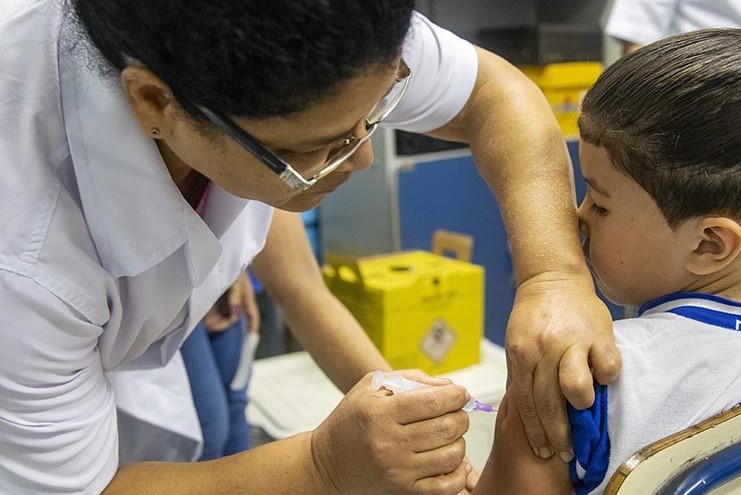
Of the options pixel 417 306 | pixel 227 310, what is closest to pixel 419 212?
pixel 417 306

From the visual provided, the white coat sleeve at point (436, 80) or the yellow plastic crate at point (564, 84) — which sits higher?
the white coat sleeve at point (436, 80)

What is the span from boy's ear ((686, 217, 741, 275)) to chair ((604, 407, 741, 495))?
0.19 metres

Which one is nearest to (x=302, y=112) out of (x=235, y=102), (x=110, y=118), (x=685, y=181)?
Answer: (x=235, y=102)

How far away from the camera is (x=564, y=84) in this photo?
2.75 meters

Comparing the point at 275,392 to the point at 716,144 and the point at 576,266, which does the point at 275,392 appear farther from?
the point at 716,144

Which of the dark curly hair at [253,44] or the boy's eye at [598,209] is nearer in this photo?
the dark curly hair at [253,44]

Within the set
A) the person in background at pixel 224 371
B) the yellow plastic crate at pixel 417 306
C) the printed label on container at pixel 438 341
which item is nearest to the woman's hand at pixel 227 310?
the person in background at pixel 224 371

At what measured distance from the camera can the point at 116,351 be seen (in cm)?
99

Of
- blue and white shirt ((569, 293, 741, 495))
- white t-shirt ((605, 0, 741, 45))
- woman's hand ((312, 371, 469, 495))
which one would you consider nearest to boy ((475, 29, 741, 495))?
blue and white shirt ((569, 293, 741, 495))

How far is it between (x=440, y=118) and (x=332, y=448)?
0.55 metres

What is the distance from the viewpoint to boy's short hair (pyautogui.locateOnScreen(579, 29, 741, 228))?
2.69 ft

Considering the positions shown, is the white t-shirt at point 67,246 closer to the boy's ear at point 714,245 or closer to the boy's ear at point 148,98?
the boy's ear at point 148,98

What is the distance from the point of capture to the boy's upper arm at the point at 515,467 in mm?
870

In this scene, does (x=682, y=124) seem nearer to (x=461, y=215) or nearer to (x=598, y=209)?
(x=598, y=209)
